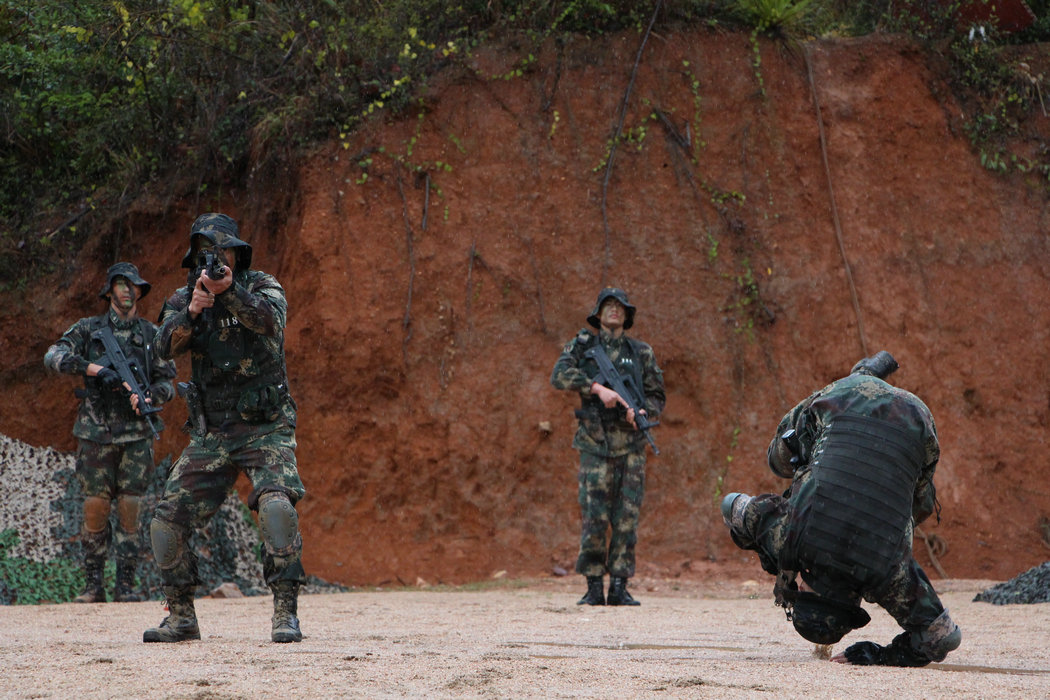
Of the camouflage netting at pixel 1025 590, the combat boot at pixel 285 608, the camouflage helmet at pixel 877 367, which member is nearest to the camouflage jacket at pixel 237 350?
the combat boot at pixel 285 608

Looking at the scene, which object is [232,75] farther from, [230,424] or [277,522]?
[277,522]

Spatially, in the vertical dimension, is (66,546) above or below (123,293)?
below

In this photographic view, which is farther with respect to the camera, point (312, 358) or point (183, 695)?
point (312, 358)

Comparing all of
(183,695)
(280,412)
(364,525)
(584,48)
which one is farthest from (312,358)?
(183,695)

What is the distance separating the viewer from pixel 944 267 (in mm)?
13031

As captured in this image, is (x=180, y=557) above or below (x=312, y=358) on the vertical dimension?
below

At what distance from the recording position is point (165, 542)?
5.39 m

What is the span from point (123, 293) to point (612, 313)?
3.74m

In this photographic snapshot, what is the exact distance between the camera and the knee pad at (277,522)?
5367mm

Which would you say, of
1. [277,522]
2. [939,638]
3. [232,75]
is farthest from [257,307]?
[232,75]

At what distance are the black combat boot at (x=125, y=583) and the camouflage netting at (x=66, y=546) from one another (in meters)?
0.20

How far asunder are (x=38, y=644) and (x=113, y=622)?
5.07ft

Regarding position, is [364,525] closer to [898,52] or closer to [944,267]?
[944,267]

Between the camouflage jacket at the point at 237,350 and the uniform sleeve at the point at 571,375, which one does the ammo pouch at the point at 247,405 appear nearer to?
the camouflage jacket at the point at 237,350
